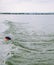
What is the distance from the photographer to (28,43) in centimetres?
213

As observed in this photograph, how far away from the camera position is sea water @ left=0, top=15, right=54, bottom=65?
1700mm

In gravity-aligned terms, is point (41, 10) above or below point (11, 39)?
above

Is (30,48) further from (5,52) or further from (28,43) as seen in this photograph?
(5,52)

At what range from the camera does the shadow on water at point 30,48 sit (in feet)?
5.50

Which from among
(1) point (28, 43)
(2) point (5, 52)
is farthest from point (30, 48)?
(2) point (5, 52)

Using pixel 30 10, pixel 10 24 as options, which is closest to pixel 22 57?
pixel 10 24

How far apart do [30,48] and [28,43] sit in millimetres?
148

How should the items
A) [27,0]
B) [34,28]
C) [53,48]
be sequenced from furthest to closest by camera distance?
[27,0]
[34,28]
[53,48]

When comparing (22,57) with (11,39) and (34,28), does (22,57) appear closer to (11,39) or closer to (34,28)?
(11,39)

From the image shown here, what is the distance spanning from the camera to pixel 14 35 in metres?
2.33

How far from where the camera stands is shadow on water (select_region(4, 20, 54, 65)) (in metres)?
1.68

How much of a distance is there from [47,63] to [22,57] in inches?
10.4

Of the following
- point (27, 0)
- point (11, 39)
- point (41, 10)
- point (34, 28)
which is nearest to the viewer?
point (11, 39)

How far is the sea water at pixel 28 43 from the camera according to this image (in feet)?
5.58
